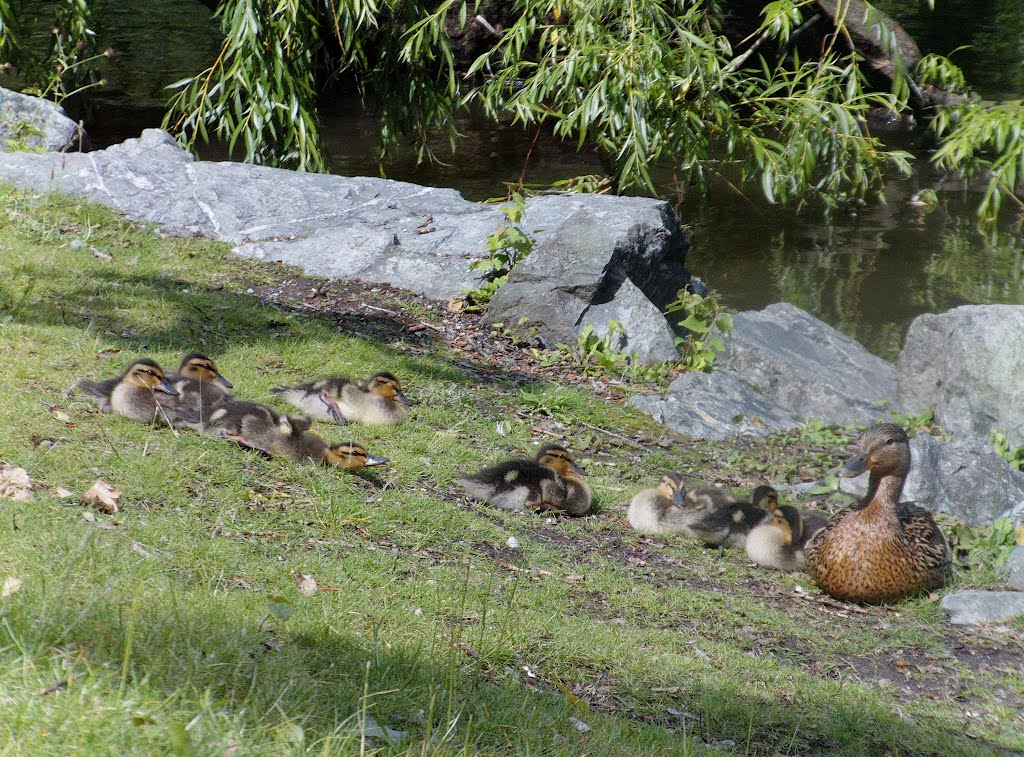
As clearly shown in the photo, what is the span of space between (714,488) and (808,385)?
317cm

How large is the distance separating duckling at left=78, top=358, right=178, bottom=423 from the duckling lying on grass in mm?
291

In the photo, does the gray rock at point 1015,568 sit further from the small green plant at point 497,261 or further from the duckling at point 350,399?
the small green plant at point 497,261

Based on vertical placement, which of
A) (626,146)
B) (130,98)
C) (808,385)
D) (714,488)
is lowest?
(130,98)

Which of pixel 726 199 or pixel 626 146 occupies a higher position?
pixel 626 146

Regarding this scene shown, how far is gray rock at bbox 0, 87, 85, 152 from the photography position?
11.8 metres

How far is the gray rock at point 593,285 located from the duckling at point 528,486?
3507 millimetres

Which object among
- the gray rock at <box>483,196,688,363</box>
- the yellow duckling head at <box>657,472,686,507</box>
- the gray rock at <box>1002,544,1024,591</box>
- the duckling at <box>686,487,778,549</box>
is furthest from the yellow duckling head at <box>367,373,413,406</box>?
the gray rock at <box>1002,544,1024,591</box>

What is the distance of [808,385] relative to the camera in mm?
9711

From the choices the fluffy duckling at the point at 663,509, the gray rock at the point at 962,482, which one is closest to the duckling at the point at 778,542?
the fluffy duckling at the point at 663,509

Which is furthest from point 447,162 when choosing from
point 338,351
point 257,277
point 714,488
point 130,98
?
point 714,488

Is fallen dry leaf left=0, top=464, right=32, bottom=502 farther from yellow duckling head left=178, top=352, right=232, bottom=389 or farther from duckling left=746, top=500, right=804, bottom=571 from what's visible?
duckling left=746, top=500, right=804, bottom=571

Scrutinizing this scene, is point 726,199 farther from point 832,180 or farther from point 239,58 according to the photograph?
point 239,58

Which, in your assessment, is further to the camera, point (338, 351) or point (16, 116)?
point (16, 116)

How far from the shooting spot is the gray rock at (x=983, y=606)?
5.90 meters
